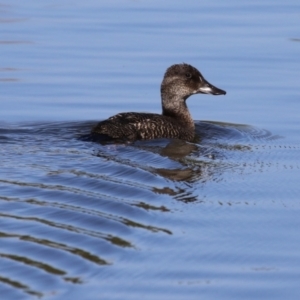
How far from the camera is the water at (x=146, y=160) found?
735 centimetres

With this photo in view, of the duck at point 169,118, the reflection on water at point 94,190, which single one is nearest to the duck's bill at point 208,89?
the duck at point 169,118

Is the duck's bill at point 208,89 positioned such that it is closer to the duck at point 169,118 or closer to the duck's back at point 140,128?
the duck at point 169,118

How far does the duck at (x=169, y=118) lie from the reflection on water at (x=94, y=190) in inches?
8.2

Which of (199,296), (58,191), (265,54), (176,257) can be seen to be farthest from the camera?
(265,54)

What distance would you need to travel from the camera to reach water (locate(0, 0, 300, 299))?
7352mm

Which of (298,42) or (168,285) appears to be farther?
(298,42)

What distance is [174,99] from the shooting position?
13.7 m

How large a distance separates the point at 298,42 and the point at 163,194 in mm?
8280

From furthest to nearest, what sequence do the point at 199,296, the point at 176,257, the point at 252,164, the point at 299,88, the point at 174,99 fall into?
the point at 299,88 < the point at 174,99 < the point at 252,164 < the point at 176,257 < the point at 199,296

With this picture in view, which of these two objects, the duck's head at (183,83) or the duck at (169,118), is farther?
the duck's head at (183,83)

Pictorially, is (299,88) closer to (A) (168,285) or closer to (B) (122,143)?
(B) (122,143)

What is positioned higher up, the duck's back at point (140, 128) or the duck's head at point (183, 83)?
the duck's head at point (183, 83)

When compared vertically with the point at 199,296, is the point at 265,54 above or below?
above

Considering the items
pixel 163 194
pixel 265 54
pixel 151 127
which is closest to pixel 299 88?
pixel 265 54
